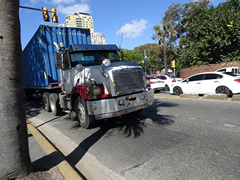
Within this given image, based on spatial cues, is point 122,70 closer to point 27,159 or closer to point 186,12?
point 27,159

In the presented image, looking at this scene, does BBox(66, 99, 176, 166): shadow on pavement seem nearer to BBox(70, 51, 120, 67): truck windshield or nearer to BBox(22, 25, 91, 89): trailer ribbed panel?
BBox(70, 51, 120, 67): truck windshield

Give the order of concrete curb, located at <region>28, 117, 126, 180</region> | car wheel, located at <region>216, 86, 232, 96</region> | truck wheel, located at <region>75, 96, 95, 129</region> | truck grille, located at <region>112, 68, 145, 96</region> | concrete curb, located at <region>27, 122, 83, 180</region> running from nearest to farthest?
concrete curb, located at <region>27, 122, 83, 180</region> → concrete curb, located at <region>28, 117, 126, 180</region> → truck grille, located at <region>112, 68, 145, 96</region> → truck wheel, located at <region>75, 96, 95, 129</region> → car wheel, located at <region>216, 86, 232, 96</region>

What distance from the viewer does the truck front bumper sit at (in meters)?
4.67

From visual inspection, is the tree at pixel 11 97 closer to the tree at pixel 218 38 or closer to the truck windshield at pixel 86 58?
the truck windshield at pixel 86 58

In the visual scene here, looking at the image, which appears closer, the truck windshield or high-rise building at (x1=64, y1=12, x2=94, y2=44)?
the truck windshield

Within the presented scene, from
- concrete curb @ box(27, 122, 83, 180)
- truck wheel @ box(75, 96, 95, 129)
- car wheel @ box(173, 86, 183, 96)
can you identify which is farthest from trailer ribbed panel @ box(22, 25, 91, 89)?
car wheel @ box(173, 86, 183, 96)

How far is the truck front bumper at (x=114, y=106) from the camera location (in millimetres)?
4672

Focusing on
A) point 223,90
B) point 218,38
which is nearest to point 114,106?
point 223,90

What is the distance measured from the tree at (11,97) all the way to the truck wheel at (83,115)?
2528mm

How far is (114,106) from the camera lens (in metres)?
4.77

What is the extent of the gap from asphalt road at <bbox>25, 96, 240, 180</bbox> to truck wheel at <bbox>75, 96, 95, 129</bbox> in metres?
0.29

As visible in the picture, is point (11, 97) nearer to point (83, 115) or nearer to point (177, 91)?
point (83, 115)

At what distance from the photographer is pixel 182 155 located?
11.4 feet

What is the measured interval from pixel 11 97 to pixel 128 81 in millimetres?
3218
